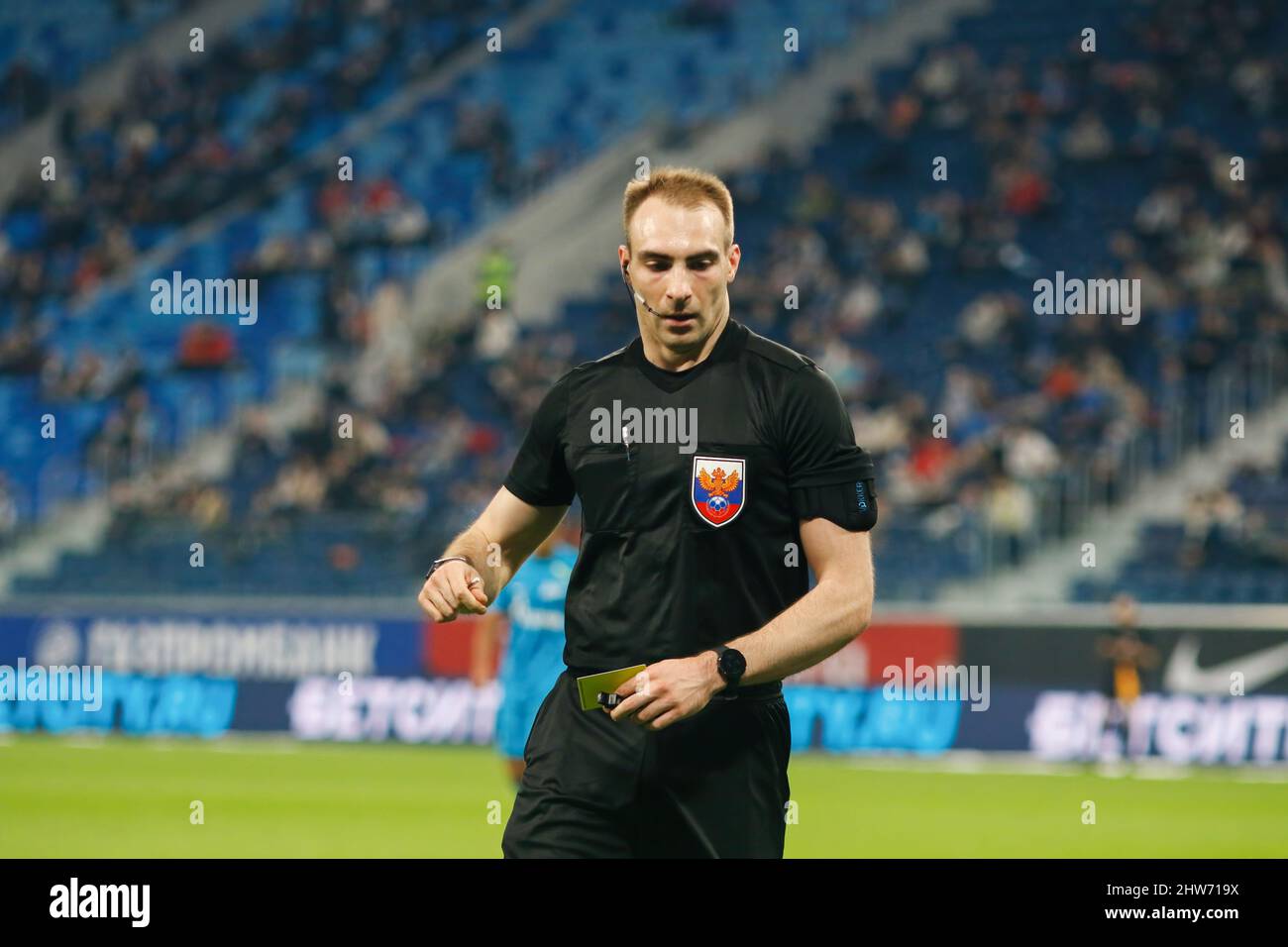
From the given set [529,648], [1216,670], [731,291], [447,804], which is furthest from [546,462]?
[731,291]

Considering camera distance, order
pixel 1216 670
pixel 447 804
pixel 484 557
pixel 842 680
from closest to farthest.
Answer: pixel 484 557
pixel 447 804
pixel 1216 670
pixel 842 680

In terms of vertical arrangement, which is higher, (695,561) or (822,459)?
(822,459)

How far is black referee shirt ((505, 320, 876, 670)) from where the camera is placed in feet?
17.4

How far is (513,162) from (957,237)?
892 centimetres

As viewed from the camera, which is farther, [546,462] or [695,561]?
[546,462]

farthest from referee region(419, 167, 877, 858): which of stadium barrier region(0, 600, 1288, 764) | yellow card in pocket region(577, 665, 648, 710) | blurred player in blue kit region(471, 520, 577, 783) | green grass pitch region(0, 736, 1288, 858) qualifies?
stadium barrier region(0, 600, 1288, 764)

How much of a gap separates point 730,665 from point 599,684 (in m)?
0.35

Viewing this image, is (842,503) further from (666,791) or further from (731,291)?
(731,291)

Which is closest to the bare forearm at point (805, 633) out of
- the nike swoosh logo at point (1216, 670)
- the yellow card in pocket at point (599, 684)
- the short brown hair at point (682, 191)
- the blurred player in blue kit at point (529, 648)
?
the yellow card in pocket at point (599, 684)

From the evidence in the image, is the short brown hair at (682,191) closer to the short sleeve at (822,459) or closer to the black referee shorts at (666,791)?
the short sleeve at (822,459)

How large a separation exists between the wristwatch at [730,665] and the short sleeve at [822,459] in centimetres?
43

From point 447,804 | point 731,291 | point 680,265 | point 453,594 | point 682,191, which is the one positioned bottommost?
point 447,804

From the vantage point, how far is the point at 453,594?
5.31 meters

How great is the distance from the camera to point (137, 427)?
90.8 ft
